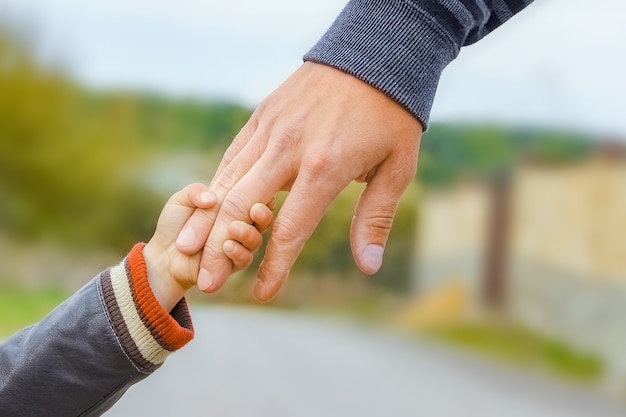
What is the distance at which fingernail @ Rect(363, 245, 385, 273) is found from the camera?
75 centimetres

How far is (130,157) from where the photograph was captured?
4.09m

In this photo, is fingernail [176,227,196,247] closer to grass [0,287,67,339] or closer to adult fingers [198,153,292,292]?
adult fingers [198,153,292,292]

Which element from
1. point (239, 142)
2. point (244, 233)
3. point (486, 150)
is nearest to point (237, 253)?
point (244, 233)

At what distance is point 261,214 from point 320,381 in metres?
2.03

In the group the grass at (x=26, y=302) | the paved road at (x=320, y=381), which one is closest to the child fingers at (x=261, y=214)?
the paved road at (x=320, y=381)

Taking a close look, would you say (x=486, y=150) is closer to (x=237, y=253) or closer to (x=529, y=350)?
(x=529, y=350)

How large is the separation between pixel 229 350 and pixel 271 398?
2.26 feet

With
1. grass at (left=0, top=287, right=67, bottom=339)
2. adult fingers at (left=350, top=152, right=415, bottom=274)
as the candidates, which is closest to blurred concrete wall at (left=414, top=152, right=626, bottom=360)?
grass at (left=0, top=287, right=67, bottom=339)

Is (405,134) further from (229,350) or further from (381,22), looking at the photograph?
(229,350)

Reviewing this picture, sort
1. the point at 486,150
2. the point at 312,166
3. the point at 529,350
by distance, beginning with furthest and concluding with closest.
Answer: the point at 486,150
the point at 529,350
the point at 312,166

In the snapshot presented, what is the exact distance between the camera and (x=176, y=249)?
800 mm

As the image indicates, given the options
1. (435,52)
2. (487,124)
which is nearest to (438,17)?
(435,52)

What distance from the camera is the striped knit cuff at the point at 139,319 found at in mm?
747

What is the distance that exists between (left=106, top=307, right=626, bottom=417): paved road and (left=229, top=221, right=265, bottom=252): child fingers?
4.77 ft
